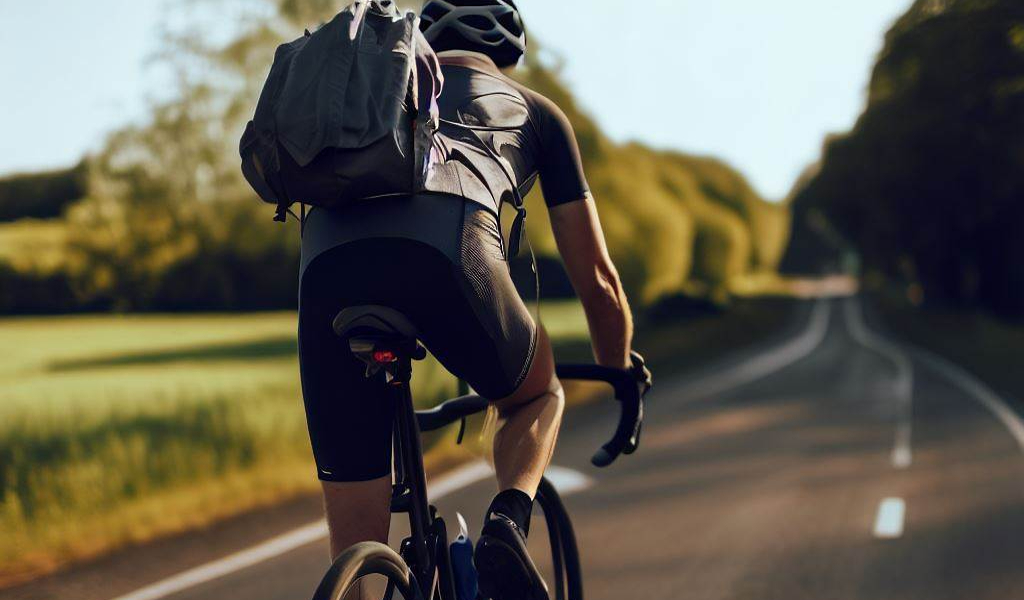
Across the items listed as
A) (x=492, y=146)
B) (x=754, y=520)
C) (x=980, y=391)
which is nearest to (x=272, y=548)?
(x=754, y=520)

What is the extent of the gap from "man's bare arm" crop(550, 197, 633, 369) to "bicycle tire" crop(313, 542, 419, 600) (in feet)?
2.16

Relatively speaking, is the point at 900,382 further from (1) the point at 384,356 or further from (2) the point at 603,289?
(1) the point at 384,356

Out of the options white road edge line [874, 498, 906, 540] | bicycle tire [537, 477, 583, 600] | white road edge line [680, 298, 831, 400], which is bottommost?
white road edge line [680, 298, 831, 400]

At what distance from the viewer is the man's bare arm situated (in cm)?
260

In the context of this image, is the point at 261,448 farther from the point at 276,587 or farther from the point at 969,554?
the point at 969,554

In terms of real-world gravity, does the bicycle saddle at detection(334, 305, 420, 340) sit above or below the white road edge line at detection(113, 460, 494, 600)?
above

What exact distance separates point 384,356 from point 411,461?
0.31m

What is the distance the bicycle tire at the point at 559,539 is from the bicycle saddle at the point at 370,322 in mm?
923

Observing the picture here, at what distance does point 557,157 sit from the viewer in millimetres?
2592

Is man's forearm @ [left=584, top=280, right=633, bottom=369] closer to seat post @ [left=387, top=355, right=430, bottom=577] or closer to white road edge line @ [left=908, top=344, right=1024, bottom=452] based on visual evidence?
seat post @ [left=387, top=355, right=430, bottom=577]

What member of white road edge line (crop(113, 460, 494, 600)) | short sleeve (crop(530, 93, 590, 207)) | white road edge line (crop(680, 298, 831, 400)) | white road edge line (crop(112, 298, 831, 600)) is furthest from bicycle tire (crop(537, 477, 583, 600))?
white road edge line (crop(680, 298, 831, 400))

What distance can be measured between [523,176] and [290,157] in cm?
55

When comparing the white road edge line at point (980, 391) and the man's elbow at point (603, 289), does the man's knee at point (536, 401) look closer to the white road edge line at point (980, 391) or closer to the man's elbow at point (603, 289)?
the man's elbow at point (603, 289)

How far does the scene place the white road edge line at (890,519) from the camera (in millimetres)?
6535
